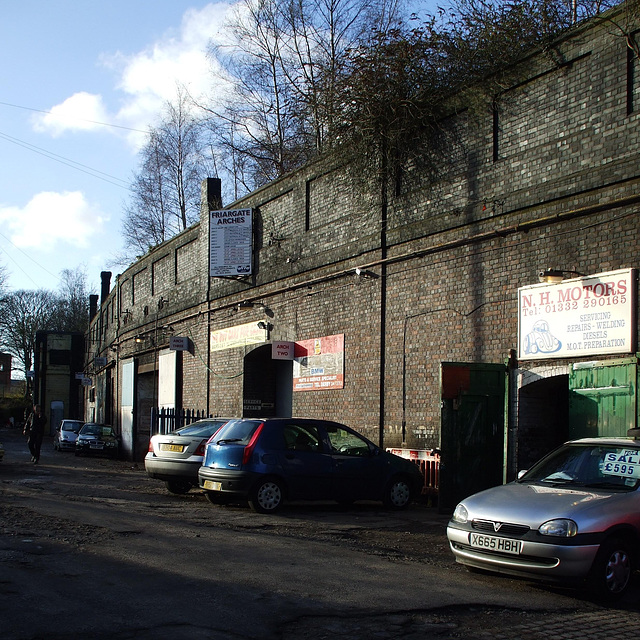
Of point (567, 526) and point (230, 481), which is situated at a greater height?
point (567, 526)

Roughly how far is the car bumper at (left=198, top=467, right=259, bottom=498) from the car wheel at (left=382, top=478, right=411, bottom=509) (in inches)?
98.7

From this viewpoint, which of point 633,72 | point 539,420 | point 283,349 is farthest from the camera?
point 283,349

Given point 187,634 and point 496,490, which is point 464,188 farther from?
point 187,634

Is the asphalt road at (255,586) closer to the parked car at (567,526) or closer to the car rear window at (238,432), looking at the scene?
the parked car at (567,526)

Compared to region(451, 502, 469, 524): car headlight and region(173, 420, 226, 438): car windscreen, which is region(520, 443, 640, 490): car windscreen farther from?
region(173, 420, 226, 438): car windscreen

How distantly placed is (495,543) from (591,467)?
62.8 inches

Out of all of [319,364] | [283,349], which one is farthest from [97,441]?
[319,364]

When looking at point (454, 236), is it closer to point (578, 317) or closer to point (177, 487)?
point (578, 317)

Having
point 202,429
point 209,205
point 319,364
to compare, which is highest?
point 209,205

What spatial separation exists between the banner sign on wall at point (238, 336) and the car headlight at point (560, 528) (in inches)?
582

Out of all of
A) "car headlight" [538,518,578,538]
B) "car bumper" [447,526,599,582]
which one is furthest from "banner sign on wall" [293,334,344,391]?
"car headlight" [538,518,578,538]

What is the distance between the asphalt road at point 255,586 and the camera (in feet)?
19.2

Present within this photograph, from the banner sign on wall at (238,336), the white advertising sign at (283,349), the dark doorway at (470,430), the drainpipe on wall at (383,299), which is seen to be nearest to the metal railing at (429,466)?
the dark doorway at (470,430)

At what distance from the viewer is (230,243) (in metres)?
23.3
